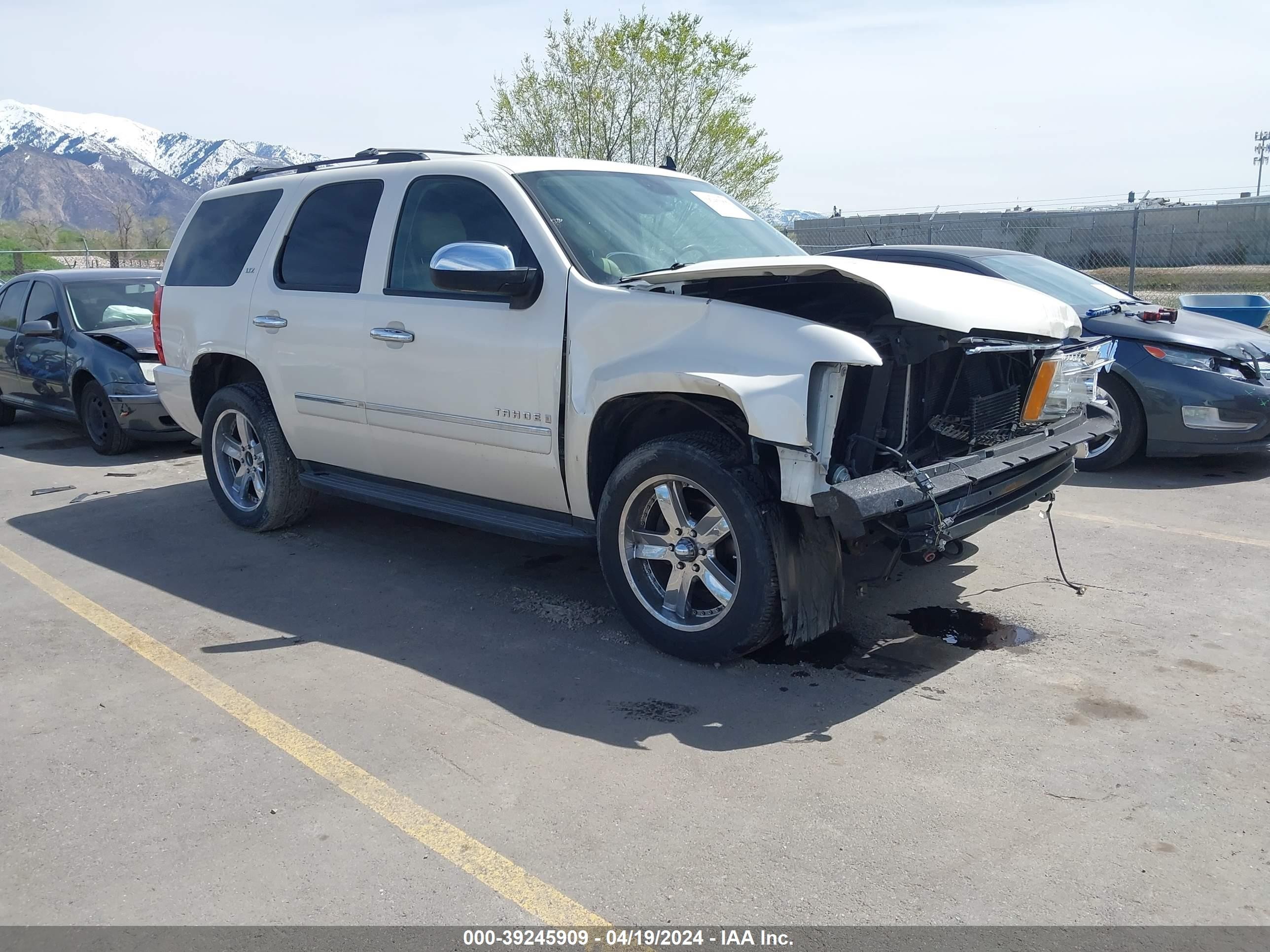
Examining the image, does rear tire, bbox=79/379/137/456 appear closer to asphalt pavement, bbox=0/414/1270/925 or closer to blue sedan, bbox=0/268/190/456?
blue sedan, bbox=0/268/190/456

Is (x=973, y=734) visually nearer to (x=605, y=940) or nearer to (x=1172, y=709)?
(x=1172, y=709)

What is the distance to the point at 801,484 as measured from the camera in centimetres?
379

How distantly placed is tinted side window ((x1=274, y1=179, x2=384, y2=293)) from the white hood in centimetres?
183

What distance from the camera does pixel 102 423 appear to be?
940cm

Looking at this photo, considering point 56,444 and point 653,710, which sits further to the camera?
point 56,444

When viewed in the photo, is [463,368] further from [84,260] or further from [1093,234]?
[84,260]

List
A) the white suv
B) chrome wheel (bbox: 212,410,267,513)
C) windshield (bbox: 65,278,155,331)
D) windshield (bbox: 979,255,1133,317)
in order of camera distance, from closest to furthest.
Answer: the white suv
chrome wheel (bbox: 212,410,267,513)
windshield (bbox: 979,255,1133,317)
windshield (bbox: 65,278,155,331)

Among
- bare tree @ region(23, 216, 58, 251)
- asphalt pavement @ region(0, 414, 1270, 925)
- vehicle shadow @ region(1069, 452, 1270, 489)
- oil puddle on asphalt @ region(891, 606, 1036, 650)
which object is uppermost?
bare tree @ region(23, 216, 58, 251)

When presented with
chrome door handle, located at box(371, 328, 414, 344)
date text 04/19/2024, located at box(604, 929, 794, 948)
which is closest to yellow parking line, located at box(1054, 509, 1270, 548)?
chrome door handle, located at box(371, 328, 414, 344)

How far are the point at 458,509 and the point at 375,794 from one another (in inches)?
79.4

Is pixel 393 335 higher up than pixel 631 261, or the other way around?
pixel 631 261

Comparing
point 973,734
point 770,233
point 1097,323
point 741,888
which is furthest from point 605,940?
point 1097,323

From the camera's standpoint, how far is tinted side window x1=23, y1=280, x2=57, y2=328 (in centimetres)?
1002

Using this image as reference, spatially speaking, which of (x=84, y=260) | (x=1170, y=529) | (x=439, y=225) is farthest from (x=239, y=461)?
(x=84, y=260)
